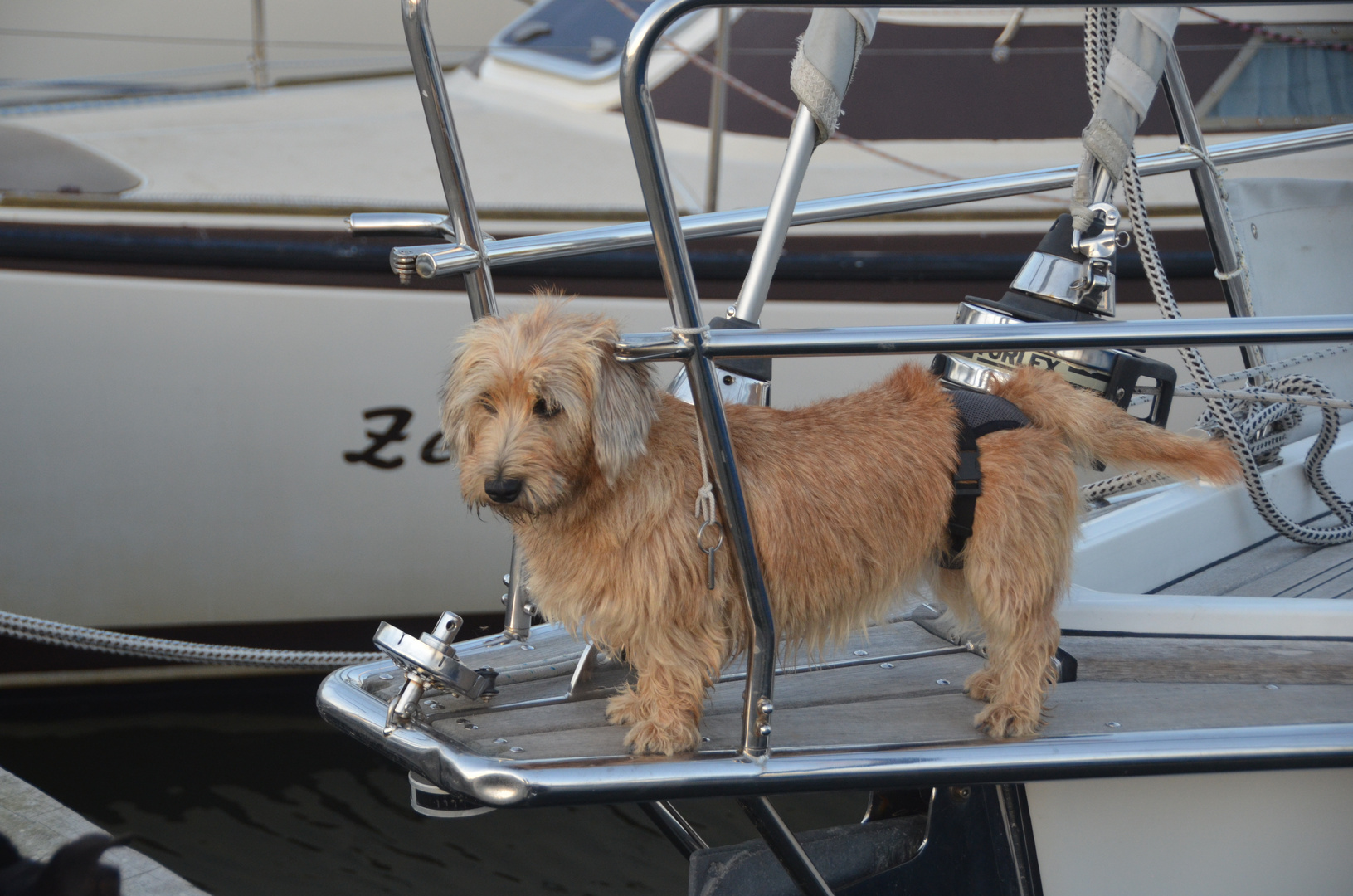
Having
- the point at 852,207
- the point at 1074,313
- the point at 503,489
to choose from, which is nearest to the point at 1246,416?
the point at 1074,313

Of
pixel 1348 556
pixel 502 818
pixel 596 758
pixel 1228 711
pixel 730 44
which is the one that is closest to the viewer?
pixel 596 758

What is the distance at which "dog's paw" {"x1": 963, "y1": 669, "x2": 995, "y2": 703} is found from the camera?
1.93 m

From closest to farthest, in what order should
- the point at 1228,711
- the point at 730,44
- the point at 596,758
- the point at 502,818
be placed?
the point at 596,758, the point at 1228,711, the point at 502,818, the point at 730,44

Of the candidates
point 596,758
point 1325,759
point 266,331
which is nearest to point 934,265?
point 266,331

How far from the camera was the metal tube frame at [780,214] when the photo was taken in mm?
2051

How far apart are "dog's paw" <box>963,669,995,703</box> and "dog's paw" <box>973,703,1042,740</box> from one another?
0.10m

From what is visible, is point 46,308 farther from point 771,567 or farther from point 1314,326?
point 1314,326

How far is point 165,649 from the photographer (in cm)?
312

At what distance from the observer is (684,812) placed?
385cm

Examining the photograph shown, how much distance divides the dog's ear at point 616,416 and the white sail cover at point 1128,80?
1026mm

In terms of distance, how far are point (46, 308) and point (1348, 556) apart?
12.5 feet

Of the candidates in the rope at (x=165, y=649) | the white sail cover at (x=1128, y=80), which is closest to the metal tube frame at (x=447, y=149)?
the white sail cover at (x=1128, y=80)

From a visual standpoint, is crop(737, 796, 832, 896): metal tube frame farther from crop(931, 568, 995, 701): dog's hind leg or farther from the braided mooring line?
the braided mooring line

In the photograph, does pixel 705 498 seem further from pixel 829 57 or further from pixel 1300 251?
pixel 1300 251
